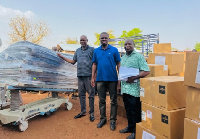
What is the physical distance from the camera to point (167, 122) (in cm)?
225

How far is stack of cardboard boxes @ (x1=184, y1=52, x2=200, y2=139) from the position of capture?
182cm

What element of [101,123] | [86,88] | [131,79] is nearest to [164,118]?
[131,79]

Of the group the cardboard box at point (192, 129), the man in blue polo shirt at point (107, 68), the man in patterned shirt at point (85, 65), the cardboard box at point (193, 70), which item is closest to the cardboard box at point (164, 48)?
the man in blue polo shirt at point (107, 68)

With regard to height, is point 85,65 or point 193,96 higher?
point 85,65

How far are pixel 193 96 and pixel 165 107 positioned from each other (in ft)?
1.50

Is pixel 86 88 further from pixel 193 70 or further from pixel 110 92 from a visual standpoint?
pixel 193 70

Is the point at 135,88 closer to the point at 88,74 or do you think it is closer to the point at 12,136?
the point at 88,74

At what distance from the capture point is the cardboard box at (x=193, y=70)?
71.3 inches

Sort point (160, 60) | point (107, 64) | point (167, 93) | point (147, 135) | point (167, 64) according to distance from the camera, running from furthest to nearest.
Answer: point (160, 60)
point (167, 64)
point (107, 64)
point (147, 135)
point (167, 93)

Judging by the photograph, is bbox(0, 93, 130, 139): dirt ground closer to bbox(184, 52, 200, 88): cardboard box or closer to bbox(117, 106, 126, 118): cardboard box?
bbox(117, 106, 126, 118): cardboard box

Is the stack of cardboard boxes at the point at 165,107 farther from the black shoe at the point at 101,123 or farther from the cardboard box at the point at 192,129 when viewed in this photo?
the black shoe at the point at 101,123

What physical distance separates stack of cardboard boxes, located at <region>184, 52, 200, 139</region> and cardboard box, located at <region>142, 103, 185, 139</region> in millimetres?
301

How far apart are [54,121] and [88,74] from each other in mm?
1294

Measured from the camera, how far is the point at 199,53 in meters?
1.82
